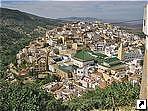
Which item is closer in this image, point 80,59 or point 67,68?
point 67,68

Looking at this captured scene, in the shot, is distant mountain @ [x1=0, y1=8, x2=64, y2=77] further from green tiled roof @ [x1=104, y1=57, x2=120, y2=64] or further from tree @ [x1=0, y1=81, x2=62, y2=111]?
tree @ [x1=0, y1=81, x2=62, y2=111]

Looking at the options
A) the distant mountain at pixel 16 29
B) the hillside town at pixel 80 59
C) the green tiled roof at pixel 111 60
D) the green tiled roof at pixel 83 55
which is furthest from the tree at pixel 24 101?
the green tiled roof at pixel 83 55

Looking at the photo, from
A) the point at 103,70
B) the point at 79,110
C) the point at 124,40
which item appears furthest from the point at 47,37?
the point at 79,110

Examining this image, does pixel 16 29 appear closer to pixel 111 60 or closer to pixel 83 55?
pixel 83 55


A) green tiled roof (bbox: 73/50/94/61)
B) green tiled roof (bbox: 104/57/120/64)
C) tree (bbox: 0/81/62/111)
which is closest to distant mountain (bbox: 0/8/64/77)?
green tiled roof (bbox: 73/50/94/61)

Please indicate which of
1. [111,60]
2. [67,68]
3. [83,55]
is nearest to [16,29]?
[83,55]

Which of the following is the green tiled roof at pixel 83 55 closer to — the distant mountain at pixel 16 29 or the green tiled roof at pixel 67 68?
the green tiled roof at pixel 67 68
